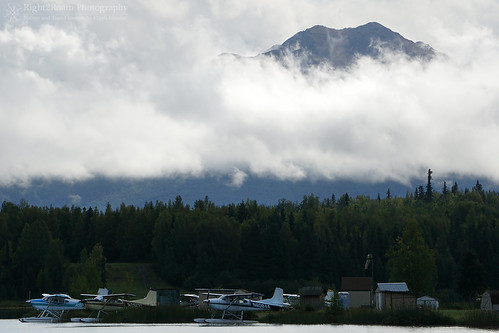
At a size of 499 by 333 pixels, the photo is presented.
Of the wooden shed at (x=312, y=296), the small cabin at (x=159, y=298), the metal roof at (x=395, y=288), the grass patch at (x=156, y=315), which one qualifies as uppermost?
the metal roof at (x=395, y=288)

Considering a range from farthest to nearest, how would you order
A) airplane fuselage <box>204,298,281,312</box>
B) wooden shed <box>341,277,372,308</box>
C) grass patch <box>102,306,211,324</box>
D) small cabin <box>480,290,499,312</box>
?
1. wooden shed <box>341,277,372,308</box>
2. small cabin <box>480,290,499,312</box>
3. grass patch <box>102,306,211,324</box>
4. airplane fuselage <box>204,298,281,312</box>

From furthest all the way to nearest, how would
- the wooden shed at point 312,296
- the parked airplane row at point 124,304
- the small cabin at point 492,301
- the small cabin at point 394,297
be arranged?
the wooden shed at point 312,296 < the small cabin at point 394,297 < the small cabin at point 492,301 < the parked airplane row at point 124,304

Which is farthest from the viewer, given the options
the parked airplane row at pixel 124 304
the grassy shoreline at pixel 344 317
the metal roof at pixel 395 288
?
the metal roof at pixel 395 288

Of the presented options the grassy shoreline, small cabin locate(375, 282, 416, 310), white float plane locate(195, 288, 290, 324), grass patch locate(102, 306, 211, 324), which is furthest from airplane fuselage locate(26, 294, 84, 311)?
small cabin locate(375, 282, 416, 310)

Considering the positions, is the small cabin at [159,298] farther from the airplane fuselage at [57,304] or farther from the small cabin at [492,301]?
the small cabin at [492,301]

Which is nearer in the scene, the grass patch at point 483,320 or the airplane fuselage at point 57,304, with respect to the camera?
the grass patch at point 483,320

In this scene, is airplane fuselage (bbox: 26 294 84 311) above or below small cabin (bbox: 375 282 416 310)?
below

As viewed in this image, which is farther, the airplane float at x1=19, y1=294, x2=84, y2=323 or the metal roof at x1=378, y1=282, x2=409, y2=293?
the metal roof at x1=378, y1=282, x2=409, y2=293

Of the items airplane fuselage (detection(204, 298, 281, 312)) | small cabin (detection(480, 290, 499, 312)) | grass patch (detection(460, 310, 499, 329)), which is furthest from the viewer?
small cabin (detection(480, 290, 499, 312))

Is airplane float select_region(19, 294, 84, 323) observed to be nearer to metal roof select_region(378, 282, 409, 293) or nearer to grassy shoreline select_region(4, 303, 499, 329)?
grassy shoreline select_region(4, 303, 499, 329)

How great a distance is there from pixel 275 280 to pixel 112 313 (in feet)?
298

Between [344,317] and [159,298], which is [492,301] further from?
[159,298]

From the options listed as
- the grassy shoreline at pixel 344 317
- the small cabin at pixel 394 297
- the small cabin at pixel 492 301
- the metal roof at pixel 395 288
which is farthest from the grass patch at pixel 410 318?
the small cabin at pixel 492 301

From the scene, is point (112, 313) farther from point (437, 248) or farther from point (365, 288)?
point (437, 248)
